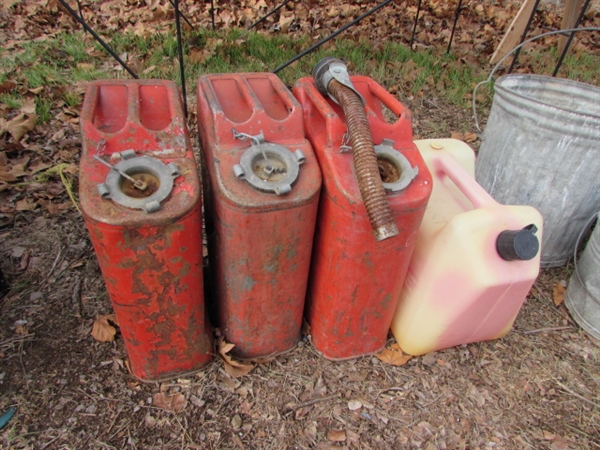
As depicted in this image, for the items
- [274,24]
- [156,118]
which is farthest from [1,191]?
[274,24]

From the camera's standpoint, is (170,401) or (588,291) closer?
(170,401)

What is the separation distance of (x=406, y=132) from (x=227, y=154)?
552mm

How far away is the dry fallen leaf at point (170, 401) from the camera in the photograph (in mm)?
1421

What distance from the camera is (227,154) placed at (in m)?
1.18

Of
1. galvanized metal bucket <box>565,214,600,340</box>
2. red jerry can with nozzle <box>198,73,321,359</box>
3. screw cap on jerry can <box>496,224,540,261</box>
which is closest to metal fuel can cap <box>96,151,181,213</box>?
red jerry can with nozzle <box>198,73,321,359</box>

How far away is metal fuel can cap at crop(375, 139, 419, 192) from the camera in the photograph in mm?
1228

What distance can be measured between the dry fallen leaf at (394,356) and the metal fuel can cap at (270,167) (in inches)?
32.5

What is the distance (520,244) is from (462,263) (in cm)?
17

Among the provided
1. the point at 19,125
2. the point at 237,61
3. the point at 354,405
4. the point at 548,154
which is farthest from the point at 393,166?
the point at 237,61

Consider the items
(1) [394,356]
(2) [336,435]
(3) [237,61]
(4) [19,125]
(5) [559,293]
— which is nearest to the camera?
(2) [336,435]

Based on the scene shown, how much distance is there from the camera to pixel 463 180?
4.81 ft

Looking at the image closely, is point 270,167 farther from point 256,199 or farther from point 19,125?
point 19,125

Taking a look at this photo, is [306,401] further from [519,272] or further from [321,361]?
[519,272]

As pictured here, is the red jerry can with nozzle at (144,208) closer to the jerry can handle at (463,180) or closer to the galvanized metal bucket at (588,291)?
the jerry can handle at (463,180)
